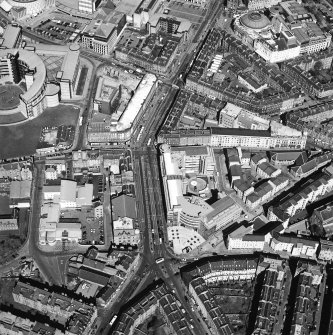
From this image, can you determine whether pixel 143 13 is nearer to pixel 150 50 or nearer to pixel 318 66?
pixel 150 50

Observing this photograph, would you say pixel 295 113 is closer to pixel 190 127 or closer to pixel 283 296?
pixel 190 127

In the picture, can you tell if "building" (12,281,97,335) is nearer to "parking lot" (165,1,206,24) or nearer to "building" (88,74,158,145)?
"building" (88,74,158,145)

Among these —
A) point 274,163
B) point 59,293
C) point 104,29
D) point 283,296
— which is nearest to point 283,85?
point 274,163

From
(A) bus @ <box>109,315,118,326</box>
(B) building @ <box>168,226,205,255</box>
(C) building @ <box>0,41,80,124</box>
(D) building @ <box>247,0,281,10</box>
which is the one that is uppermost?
(D) building @ <box>247,0,281,10</box>

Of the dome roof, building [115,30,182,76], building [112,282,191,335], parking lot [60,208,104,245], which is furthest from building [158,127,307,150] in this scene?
the dome roof

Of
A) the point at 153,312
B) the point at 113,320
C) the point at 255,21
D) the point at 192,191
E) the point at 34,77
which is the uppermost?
the point at 255,21

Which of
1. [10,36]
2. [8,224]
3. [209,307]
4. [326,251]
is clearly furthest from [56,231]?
[10,36]
